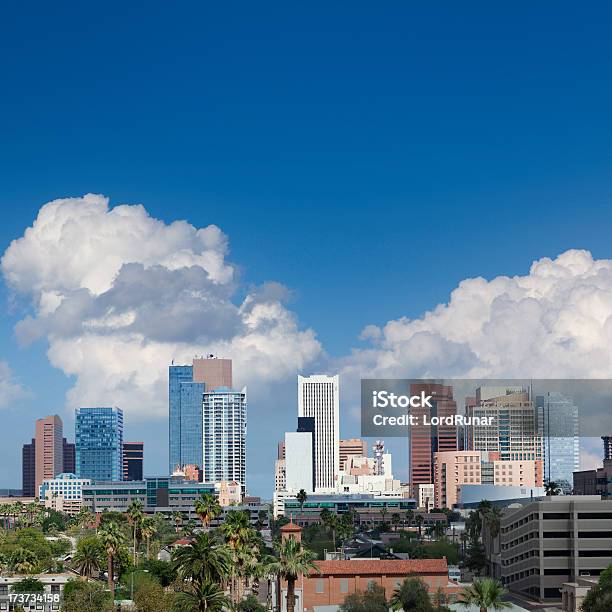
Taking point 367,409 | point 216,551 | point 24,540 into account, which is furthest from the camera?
point 24,540

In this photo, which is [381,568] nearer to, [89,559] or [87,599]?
[87,599]

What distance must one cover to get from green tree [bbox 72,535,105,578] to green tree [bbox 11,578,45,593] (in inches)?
460

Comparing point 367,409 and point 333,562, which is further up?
point 367,409

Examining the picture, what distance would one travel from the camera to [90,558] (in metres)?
153

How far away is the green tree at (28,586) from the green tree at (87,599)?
Answer: 9.36 m

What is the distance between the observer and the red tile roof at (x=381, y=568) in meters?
133

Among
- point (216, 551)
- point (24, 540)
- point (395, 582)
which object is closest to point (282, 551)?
point (216, 551)

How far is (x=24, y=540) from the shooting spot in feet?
630

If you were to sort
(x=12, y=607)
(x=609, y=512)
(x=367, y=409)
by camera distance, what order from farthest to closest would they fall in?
(x=367, y=409) → (x=609, y=512) → (x=12, y=607)

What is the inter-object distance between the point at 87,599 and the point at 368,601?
2732 cm

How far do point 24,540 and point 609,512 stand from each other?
91.1 m

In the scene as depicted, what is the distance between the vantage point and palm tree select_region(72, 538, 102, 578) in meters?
153

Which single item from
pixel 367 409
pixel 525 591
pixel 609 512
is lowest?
pixel 525 591

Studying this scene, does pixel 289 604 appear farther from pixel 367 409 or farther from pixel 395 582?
pixel 367 409
